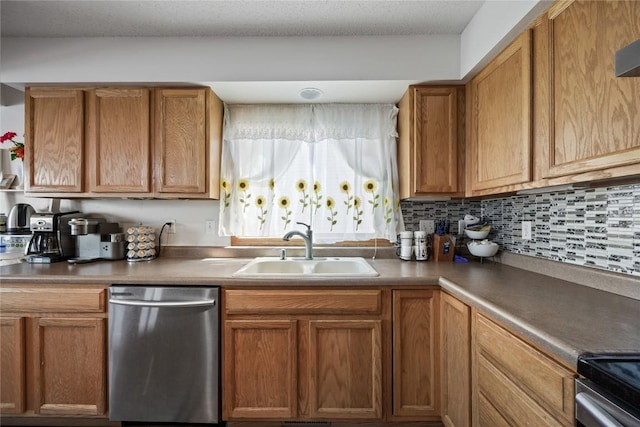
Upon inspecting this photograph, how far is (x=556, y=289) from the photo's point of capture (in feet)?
→ 4.29

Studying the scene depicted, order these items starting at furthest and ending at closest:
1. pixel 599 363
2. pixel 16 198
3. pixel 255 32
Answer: pixel 16 198 < pixel 255 32 < pixel 599 363

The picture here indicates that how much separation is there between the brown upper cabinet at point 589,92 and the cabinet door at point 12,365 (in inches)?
107

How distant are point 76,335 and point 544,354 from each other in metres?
2.12

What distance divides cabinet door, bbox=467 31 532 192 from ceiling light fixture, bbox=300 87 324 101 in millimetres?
959

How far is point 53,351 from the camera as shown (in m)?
1.67

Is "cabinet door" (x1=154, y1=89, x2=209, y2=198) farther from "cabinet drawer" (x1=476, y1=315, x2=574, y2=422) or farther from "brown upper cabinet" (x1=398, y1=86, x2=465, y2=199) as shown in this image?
"cabinet drawer" (x1=476, y1=315, x2=574, y2=422)

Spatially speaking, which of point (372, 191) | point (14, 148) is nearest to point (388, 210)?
point (372, 191)

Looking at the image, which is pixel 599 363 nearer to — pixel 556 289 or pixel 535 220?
pixel 556 289

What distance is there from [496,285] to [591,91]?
2.71ft

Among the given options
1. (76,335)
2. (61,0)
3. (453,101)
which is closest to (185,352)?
(76,335)

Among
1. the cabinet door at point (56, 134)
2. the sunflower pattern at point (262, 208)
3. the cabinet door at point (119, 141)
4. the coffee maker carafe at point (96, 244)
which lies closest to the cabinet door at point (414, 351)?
the sunflower pattern at point (262, 208)

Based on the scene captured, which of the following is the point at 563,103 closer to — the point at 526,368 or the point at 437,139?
the point at 437,139

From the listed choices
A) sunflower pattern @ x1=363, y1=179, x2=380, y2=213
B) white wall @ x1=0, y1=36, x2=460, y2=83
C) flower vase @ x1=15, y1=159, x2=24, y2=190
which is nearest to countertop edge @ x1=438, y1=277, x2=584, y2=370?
sunflower pattern @ x1=363, y1=179, x2=380, y2=213

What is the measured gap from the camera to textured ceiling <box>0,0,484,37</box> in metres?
1.67
